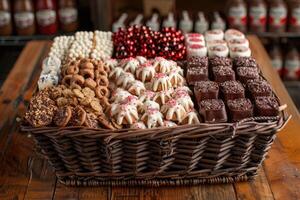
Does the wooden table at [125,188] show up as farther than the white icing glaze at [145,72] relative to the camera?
No

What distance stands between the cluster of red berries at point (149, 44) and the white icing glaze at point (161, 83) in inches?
10.9

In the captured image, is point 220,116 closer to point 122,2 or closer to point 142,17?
point 142,17

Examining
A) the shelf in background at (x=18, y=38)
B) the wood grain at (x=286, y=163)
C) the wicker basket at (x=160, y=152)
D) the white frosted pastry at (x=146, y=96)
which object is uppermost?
the white frosted pastry at (x=146, y=96)

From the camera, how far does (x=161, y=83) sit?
1.33m

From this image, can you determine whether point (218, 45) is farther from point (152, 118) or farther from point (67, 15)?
point (67, 15)

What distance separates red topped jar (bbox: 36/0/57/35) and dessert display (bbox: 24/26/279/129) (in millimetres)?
914

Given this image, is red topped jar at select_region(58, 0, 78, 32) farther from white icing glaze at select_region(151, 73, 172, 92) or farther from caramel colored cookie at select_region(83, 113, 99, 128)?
caramel colored cookie at select_region(83, 113, 99, 128)

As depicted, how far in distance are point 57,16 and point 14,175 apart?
1.53 metres

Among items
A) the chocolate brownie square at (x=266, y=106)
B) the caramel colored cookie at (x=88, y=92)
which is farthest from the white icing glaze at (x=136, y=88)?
the chocolate brownie square at (x=266, y=106)

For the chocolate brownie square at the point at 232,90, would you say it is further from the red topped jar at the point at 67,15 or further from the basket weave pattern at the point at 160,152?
the red topped jar at the point at 67,15

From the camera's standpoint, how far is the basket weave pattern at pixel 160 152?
43.3 inches

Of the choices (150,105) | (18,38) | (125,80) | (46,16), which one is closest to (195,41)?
(125,80)

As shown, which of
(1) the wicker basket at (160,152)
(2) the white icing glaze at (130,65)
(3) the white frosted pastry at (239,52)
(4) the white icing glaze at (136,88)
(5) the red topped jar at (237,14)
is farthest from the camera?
(5) the red topped jar at (237,14)

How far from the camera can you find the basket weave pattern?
1.10m
